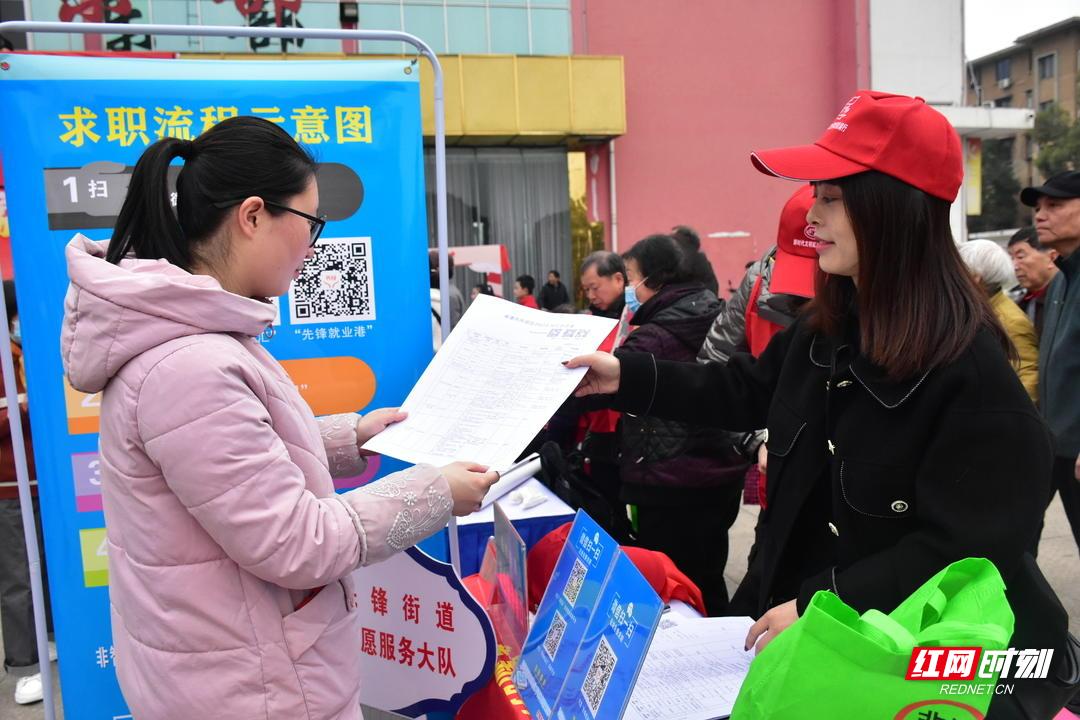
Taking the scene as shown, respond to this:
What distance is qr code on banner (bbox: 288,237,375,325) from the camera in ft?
6.68

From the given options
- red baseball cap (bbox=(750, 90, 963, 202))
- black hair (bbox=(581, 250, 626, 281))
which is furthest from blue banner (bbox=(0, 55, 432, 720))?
black hair (bbox=(581, 250, 626, 281))

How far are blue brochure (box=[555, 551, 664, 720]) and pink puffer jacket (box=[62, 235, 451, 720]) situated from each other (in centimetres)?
33

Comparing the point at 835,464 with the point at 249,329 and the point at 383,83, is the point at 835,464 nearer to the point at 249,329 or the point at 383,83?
the point at 249,329

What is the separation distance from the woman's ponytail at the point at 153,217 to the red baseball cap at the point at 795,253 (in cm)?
160

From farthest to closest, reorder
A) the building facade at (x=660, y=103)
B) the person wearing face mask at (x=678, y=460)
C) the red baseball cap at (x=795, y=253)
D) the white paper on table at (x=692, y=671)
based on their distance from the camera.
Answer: the building facade at (x=660, y=103)
the person wearing face mask at (x=678, y=460)
the red baseball cap at (x=795, y=253)
the white paper on table at (x=692, y=671)

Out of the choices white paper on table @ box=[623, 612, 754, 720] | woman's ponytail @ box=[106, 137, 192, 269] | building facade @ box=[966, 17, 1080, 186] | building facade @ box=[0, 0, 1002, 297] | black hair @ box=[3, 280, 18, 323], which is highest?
building facade @ box=[966, 17, 1080, 186]

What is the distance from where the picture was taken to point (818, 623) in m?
0.99

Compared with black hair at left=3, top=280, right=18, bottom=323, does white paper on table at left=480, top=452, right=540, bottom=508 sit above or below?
below

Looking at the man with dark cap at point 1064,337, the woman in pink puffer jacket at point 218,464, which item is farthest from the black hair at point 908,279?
the man with dark cap at point 1064,337

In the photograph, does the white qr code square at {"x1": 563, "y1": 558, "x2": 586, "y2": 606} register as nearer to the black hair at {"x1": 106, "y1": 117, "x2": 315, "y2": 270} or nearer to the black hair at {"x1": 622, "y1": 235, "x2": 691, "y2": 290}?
the black hair at {"x1": 106, "y1": 117, "x2": 315, "y2": 270}

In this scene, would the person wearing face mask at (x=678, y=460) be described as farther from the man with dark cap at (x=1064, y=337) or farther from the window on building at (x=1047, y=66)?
the window on building at (x=1047, y=66)

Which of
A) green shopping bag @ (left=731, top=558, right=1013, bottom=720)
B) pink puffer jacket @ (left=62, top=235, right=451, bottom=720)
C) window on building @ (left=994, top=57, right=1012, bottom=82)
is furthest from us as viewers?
window on building @ (left=994, top=57, right=1012, bottom=82)

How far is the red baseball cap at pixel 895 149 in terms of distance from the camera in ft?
4.28

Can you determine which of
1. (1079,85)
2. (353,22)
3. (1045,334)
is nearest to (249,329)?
(1045,334)
